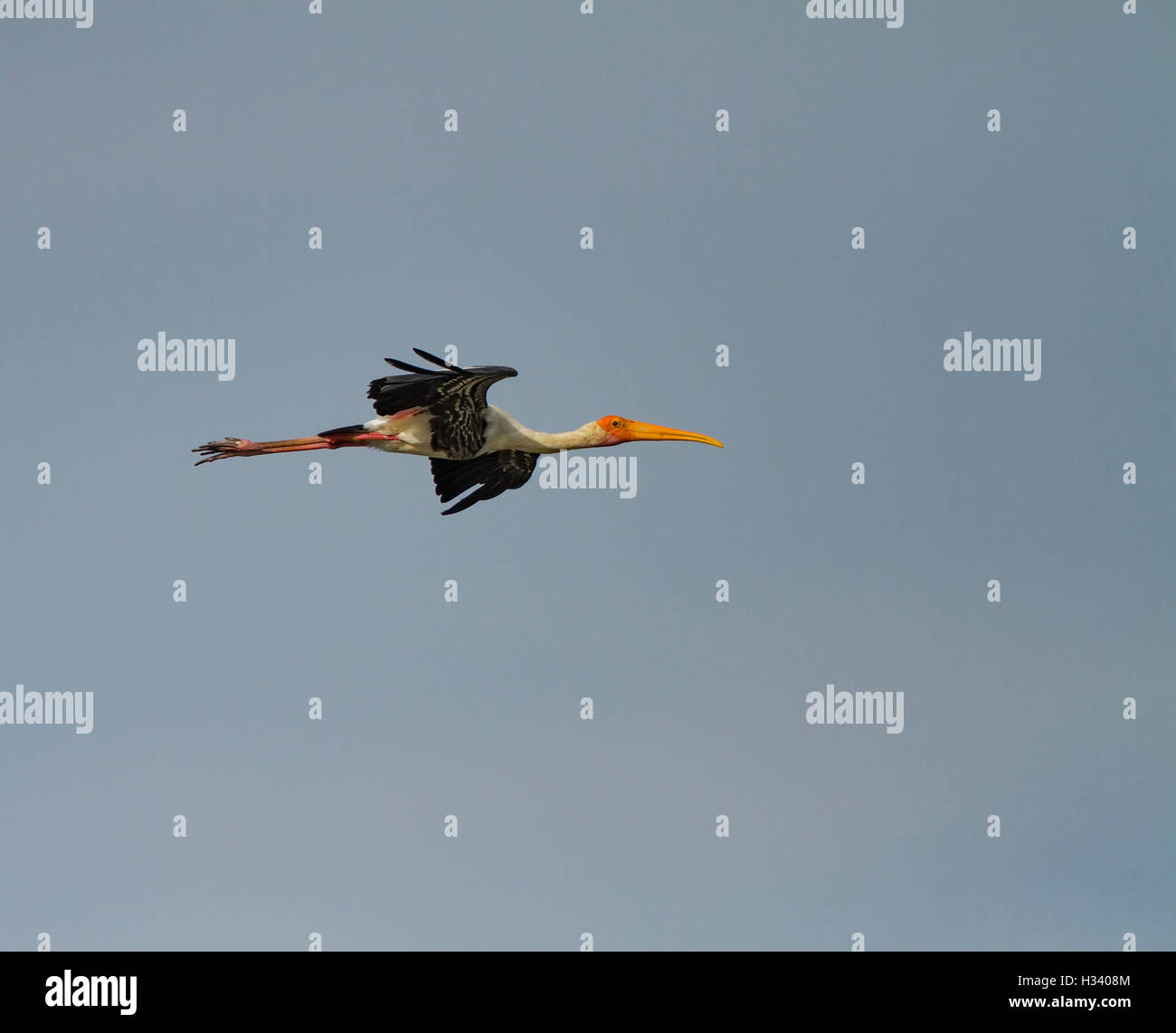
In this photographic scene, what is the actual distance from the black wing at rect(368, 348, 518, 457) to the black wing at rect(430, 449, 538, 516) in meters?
1.43

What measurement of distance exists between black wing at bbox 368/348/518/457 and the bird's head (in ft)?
8.24

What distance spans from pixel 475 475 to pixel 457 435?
211 cm

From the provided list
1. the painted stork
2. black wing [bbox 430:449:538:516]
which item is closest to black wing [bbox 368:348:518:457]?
the painted stork

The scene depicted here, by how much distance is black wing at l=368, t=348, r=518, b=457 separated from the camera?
110ft

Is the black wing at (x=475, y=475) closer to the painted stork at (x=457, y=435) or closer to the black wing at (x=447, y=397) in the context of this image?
the painted stork at (x=457, y=435)

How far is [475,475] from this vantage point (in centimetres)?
3803

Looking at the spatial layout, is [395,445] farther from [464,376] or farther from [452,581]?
[452,581]

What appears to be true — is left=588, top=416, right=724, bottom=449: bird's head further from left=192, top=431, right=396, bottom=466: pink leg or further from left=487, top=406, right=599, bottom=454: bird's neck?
left=192, top=431, right=396, bottom=466: pink leg

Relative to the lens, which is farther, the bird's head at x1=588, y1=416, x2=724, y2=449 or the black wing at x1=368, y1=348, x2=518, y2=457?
the bird's head at x1=588, y1=416, x2=724, y2=449

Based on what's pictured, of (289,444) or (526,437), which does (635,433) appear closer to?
(526,437)

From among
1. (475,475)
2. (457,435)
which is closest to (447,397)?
(457,435)

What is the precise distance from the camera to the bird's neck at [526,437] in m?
36.3

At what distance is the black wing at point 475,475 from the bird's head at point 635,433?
4.59 ft
